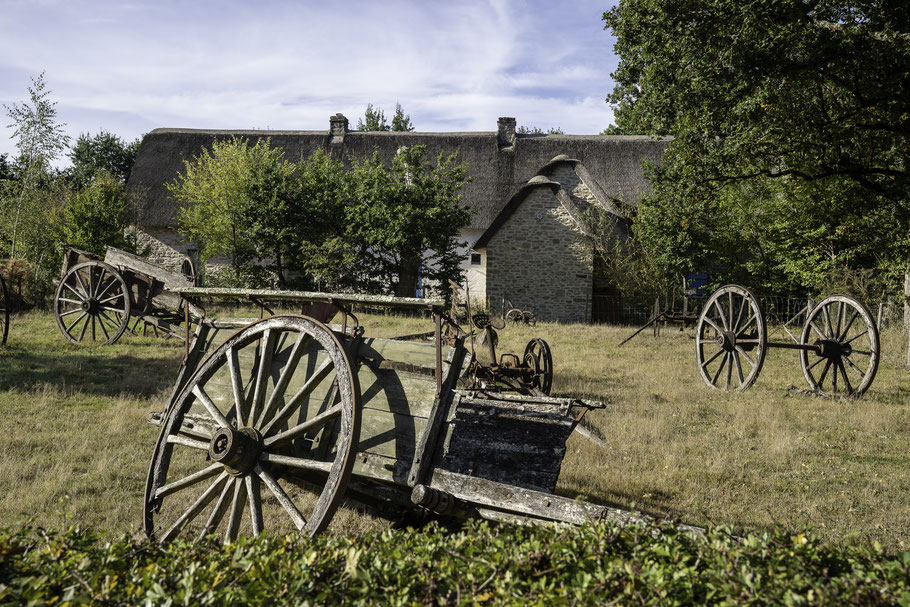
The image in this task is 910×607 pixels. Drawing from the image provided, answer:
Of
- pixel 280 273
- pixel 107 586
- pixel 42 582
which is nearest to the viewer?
pixel 42 582

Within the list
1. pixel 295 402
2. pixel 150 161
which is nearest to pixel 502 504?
pixel 295 402

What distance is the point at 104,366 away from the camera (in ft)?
29.2

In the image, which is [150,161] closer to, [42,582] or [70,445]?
[70,445]

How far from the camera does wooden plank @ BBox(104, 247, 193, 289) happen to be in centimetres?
1058

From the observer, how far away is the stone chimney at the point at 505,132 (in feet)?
80.1

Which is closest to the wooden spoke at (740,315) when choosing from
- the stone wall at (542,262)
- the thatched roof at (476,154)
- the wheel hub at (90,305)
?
the wheel hub at (90,305)

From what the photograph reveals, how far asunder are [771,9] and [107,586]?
32.2 feet

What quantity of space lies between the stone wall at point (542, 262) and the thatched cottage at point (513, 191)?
34 mm

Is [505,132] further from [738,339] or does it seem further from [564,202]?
[738,339]

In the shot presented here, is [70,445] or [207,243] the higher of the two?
[207,243]

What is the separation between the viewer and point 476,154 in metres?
24.1

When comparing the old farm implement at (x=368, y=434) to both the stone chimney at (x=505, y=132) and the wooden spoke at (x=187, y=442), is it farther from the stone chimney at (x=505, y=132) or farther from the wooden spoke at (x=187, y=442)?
the stone chimney at (x=505, y=132)

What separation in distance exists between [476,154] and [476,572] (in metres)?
23.2

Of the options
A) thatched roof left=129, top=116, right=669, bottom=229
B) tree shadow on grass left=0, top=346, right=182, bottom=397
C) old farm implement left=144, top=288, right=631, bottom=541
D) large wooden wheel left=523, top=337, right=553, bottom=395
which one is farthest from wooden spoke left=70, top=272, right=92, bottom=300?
thatched roof left=129, top=116, right=669, bottom=229
